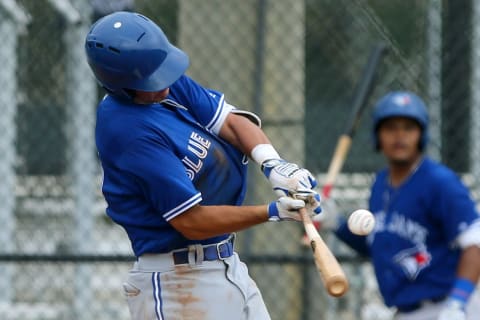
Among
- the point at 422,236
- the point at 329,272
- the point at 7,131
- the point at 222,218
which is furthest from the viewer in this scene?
the point at 7,131

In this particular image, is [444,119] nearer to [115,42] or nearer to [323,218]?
[323,218]

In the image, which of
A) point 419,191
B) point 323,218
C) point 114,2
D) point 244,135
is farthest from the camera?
point 114,2

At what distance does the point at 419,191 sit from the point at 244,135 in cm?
142

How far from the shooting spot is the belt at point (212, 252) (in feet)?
12.9

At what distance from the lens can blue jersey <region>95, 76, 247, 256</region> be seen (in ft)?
12.1

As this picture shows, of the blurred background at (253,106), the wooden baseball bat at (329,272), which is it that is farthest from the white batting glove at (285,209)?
the blurred background at (253,106)

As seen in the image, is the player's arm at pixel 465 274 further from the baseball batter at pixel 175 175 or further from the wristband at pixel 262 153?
the wristband at pixel 262 153

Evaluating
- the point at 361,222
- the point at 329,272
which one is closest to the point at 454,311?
the point at 361,222

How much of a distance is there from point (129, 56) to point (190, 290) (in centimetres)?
85

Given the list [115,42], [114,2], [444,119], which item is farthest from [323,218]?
[115,42]

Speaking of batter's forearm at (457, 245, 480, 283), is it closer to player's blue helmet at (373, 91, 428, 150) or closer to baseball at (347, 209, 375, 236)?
player's blue helmet at (373, 91, 428, 150)

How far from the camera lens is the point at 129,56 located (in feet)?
12.0

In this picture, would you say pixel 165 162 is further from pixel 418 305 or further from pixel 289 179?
pixel 418 305

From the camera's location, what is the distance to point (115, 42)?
12.0 ft
